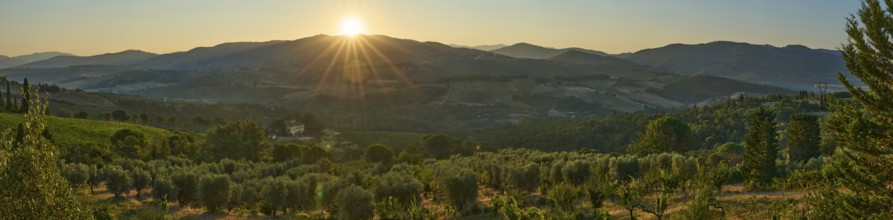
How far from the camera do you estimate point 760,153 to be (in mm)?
40625

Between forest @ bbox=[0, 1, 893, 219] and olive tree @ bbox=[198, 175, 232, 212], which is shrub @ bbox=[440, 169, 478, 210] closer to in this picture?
forest @ bbox=[0, 1, 893, 219]

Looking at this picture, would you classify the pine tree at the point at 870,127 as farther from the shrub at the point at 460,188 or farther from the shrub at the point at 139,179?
the shrub at the point at 139,179

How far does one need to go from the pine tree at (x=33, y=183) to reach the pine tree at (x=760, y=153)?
127 feet

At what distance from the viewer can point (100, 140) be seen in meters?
83.1

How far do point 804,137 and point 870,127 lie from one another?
4024cm

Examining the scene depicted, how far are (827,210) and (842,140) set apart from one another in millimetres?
2829

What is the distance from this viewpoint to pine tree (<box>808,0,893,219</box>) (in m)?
19.6

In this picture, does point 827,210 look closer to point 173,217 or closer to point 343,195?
point 343,195

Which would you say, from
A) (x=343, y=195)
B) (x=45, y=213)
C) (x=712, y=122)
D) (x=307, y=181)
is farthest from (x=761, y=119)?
(x=712, y=122)

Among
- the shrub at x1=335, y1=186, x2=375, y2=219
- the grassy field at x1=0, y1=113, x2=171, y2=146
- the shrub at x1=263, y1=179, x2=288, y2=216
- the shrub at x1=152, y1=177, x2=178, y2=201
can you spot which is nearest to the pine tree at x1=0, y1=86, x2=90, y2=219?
the shrub at x1=335, y1=186, x2=375, y2=219

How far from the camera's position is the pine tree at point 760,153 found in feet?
130

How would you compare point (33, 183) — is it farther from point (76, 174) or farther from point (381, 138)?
point (381, 138)

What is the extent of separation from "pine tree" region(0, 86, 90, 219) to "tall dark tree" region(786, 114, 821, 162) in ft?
198

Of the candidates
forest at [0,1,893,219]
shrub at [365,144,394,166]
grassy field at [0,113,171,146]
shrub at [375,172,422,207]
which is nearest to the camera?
forest at [0,1,893,219]
